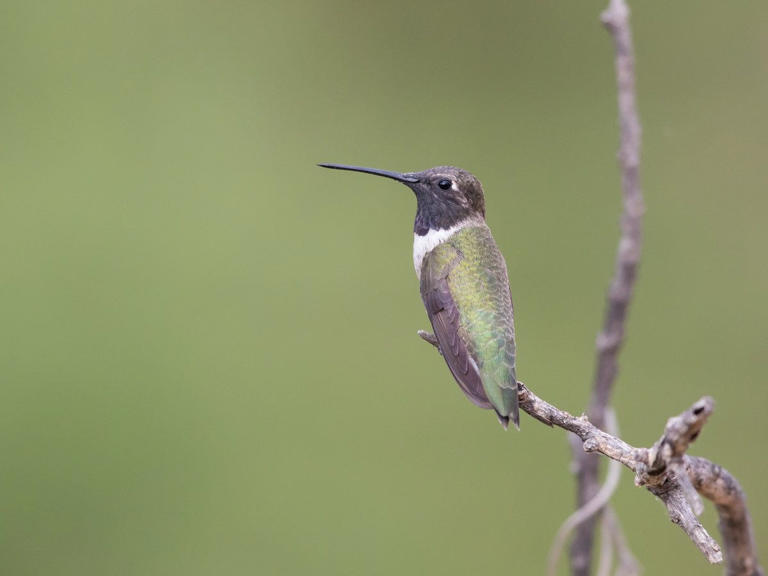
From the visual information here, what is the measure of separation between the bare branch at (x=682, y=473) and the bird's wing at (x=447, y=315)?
0.14 metres

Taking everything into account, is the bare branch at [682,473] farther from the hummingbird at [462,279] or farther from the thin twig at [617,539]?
the thin twig at [617,539]

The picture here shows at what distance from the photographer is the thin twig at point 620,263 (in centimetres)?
172

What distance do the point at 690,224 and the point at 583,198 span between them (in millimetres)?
436

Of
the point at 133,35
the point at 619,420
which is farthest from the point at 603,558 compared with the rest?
the point at 133,35

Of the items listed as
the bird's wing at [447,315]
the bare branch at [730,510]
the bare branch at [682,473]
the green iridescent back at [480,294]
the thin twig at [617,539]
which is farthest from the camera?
the thin twig at [617,539]

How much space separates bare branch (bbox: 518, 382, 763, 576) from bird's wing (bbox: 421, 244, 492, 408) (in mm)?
144

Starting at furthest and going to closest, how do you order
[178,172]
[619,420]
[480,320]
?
1. [178,172]
2. [619,420]
3. [480,320]

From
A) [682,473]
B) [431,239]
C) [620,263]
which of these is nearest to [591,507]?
[620,263]

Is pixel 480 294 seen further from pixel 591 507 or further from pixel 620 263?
pixel 591 507

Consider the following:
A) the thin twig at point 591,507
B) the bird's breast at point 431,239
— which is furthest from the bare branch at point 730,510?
the bird's breast at point 431,239

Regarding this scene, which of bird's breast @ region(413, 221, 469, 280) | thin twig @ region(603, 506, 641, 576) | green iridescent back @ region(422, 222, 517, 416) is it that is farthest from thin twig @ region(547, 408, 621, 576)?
bird's breast @ region(413, 221, 469, 280)

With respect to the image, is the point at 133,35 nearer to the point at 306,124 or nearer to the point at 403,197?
the point at 306,124

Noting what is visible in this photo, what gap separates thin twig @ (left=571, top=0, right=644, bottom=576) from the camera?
1725mm

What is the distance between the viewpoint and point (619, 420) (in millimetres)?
3477
